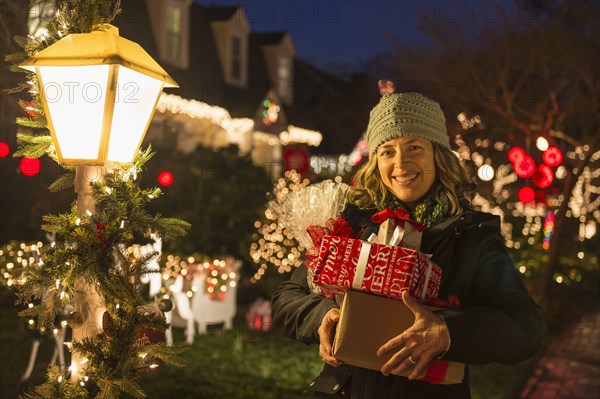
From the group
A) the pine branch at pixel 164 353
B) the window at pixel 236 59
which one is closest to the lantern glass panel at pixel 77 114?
the pine branch at pixel 164 353

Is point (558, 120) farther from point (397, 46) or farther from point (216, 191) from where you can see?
point (216, 191)

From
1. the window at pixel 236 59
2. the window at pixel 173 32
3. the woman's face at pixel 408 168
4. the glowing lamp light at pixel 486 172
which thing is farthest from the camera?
the window at pixel 236 59

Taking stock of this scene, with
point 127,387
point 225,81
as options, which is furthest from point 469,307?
point 225,81

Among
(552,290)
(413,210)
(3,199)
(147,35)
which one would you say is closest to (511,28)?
(552,290)

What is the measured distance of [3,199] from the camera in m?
14.1

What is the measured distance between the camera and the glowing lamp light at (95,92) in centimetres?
334

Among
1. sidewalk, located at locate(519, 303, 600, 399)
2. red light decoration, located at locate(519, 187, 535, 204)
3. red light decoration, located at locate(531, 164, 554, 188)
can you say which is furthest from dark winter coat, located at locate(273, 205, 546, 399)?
red light decoration, located at locate(519, 187, 535, 204)

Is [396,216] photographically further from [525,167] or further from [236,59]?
[236,59]

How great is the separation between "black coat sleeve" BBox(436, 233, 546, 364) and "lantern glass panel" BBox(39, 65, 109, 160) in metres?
1.78

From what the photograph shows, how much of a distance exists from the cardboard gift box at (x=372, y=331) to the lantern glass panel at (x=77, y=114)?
58.7 inches

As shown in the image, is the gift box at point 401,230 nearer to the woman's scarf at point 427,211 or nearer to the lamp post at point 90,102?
the woman's scarf at point 427,211

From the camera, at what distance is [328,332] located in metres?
2.93

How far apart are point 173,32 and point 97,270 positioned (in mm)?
17268

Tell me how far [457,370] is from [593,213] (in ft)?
63.9
